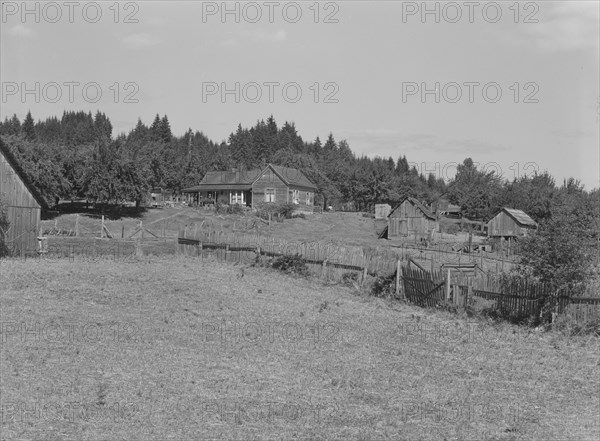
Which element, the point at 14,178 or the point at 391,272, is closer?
the point at 391,272

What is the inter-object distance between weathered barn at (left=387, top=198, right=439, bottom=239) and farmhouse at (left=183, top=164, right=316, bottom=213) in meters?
13.0

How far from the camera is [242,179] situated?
257 ft

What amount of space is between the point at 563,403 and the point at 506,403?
121 centimetres

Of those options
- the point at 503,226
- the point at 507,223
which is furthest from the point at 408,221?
the point at 507,223

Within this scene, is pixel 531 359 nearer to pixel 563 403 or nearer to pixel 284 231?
pixel 563 403

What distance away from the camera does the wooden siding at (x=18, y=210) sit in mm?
32719

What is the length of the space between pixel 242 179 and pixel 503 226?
102 ft

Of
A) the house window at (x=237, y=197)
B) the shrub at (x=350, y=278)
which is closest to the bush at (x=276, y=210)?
the house window at (x=237, y=197)

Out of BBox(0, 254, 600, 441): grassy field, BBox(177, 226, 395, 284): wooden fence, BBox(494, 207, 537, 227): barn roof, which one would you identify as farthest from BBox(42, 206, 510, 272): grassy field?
BBox(0, 254, 600, 441): grassy field

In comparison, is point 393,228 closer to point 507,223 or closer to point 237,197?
point 507,223

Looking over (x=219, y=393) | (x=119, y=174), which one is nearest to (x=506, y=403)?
(x=219, y=393)

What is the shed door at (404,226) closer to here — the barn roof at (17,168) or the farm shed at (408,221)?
the farm shed at (408,221)

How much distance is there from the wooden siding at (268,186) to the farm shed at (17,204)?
40721 mm

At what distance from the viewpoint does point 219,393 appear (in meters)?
12.4
